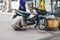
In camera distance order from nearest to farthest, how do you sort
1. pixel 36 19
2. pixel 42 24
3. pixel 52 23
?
pixel 52 23 → pixel 42 24 → pixel 36 19

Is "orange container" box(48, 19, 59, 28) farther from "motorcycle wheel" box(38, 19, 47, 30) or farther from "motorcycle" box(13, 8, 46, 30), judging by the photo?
"motorcycle" box(13, 8, 46, 30)

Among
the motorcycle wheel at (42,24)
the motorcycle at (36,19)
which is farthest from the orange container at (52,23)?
the motorcycle at (36,19)

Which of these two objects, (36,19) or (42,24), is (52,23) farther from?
(36,19)

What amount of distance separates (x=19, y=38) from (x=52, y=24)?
2.94 m

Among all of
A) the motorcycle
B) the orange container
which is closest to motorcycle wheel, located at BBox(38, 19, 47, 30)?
the motorcycle

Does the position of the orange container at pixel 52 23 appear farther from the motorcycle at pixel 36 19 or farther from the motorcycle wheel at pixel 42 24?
the motorcycle at pixel 36 19

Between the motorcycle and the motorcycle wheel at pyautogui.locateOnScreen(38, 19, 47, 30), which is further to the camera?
the motorcycle

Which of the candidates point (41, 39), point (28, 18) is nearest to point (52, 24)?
point (28, 18)

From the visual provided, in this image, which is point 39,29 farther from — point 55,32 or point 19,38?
point 19,38

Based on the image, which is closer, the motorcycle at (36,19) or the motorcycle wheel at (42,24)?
the motorcycle wheel at (42,24)

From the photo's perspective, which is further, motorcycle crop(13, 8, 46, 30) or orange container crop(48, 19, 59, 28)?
motorcycle crop(13, 8, 46, 30)

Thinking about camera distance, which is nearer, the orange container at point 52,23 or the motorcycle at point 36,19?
the orange container at point 52,23

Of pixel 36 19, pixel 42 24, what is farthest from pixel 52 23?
pixel 36 19

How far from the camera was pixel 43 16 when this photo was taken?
43.9ft
